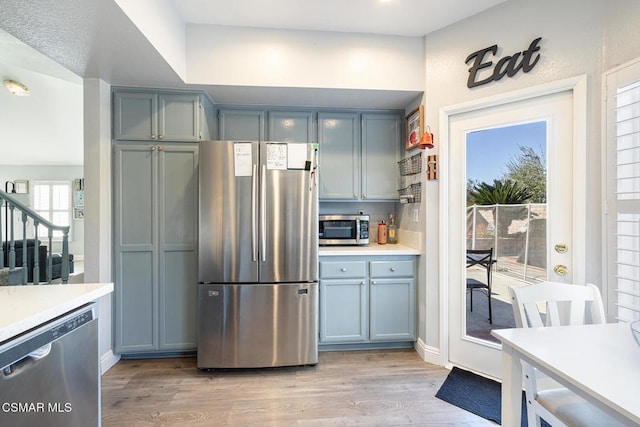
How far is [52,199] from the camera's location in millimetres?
7086

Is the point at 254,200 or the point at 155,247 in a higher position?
the point at 254,200

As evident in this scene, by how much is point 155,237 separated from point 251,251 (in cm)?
88

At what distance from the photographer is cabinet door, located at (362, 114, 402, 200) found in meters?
2.87

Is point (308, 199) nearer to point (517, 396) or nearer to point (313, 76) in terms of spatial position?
point (313, 76)

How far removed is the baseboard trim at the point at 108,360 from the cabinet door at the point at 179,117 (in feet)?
5.95

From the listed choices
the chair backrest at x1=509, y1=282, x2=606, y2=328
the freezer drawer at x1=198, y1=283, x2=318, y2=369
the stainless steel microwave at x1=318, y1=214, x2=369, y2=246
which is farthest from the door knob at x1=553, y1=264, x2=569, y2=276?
the freezer drawer at x1=198, y1=283, x2=318, y2=369

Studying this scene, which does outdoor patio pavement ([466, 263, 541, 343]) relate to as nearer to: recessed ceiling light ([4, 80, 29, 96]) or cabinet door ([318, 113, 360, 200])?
cabinet door ([318, 113, 360, 200])

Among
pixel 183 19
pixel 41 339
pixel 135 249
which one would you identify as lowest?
pixel 41 339

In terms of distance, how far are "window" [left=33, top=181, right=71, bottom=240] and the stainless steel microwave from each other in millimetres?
7726

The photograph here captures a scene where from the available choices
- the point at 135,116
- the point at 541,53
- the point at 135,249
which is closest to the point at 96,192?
the point at 135,249

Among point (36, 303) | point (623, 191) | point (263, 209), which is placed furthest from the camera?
point (263, 209)

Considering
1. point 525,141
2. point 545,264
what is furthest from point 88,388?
point 525,141

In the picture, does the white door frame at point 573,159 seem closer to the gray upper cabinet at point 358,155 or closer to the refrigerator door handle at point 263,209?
the gray upper cabinet at point 358,155

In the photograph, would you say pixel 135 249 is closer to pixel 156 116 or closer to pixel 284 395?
pixel 156 116
